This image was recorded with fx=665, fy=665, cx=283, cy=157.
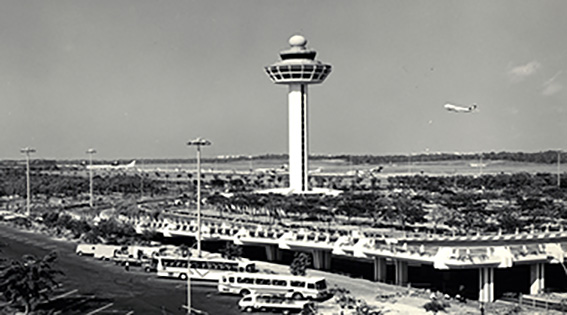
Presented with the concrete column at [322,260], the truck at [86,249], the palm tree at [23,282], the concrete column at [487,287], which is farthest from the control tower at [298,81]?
the palm tree at [23,282]

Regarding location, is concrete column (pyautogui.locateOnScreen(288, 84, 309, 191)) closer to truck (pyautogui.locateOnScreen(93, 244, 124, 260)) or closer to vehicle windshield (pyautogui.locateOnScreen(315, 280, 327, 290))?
truck (pyautogui.locateOnScreen(93, 244, 124, 260))

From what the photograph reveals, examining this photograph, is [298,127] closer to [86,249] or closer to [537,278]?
[86,249]

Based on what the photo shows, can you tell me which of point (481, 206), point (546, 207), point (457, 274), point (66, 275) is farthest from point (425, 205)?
point (66, 275)

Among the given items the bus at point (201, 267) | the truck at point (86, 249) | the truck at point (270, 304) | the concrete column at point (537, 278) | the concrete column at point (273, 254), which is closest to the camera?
the truck at point (270, 304)

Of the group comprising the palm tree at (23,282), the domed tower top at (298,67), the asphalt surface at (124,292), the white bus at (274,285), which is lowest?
the asphalt surface at (124,292)

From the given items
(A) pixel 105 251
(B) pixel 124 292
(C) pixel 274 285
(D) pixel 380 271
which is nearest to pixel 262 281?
(C) pixel 274 285

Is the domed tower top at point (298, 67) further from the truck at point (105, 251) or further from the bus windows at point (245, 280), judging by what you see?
the bus windows at point (245, 280)
